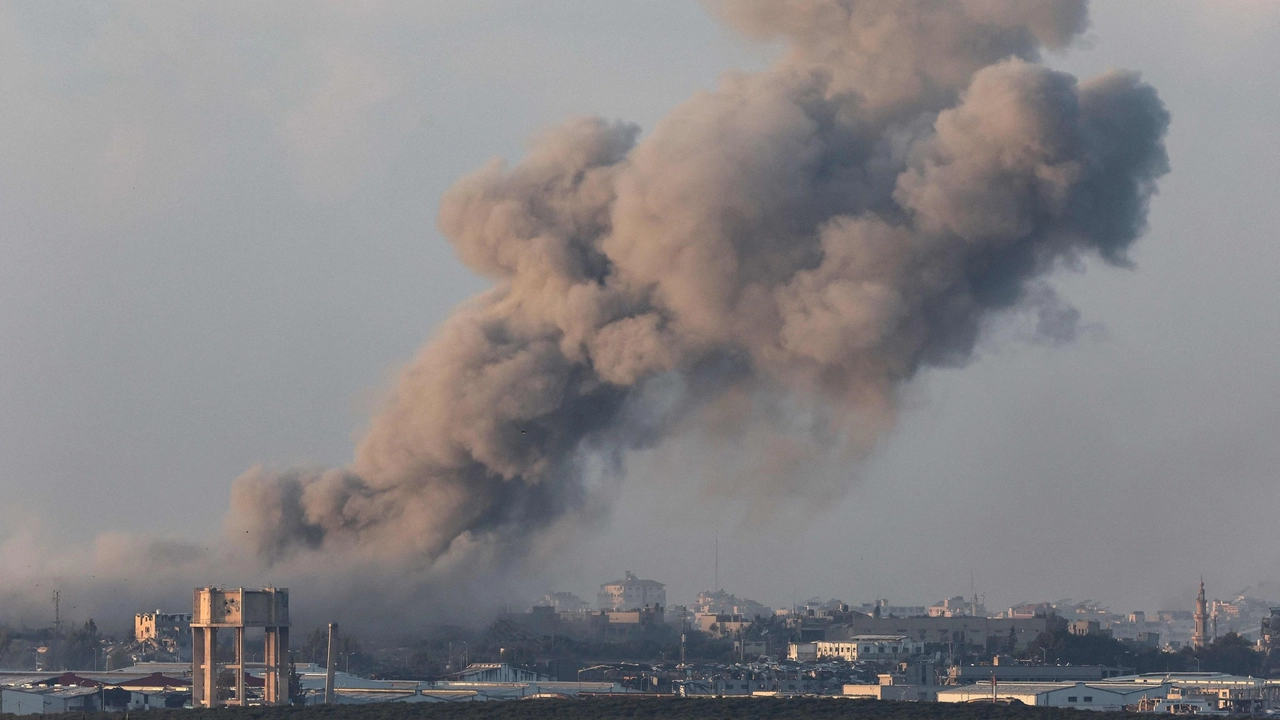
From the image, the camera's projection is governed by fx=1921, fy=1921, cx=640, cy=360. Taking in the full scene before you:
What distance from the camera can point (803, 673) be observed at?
313 ft

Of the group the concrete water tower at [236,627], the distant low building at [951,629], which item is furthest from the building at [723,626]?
the concrete water tower at [236,627]

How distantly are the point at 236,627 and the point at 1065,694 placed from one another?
33.2m

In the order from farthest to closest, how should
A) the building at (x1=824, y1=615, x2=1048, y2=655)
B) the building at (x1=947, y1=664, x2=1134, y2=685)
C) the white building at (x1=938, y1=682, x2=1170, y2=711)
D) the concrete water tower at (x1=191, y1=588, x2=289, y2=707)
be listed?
the building at (x1=824, y1=615, x2=1048, y2=655)
the building at (x1=947, y1=664, x2=1134, y2=685)
the white building at (x1=938, y1=682, x2=1170, y2=711)
the concrete water tower at (x1=191, y1=588, x2=289, y2=707)

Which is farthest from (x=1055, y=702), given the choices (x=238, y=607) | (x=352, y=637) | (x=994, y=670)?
(x=352, y=637)

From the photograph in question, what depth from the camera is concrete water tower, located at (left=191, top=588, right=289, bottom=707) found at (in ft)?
199

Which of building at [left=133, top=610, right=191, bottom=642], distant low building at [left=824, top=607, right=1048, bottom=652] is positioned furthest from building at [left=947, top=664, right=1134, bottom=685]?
building at [left=133, top=610, right=191, bottom=642]

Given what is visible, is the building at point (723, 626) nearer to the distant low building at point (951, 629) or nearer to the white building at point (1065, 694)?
the distant low building at point (951, 629)

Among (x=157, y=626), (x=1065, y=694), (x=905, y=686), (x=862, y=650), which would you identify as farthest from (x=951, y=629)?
(x=1065, y=694)

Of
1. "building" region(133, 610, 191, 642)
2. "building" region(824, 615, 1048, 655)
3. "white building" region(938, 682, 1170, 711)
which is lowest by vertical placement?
"white building" region(938, 682, 1170, 711)

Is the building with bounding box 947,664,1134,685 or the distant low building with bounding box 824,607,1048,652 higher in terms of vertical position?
the distant low building with bounding box 824,607,1048,652

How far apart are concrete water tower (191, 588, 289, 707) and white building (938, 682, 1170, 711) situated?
25838 mm

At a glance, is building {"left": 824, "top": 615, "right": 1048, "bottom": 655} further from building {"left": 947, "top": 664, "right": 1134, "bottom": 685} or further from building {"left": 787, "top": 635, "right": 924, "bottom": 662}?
building {"left": 947, "top": 664, "right": 1134, "bottom": 685}

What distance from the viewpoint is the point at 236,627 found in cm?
6094

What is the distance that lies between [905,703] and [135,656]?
59622mm
